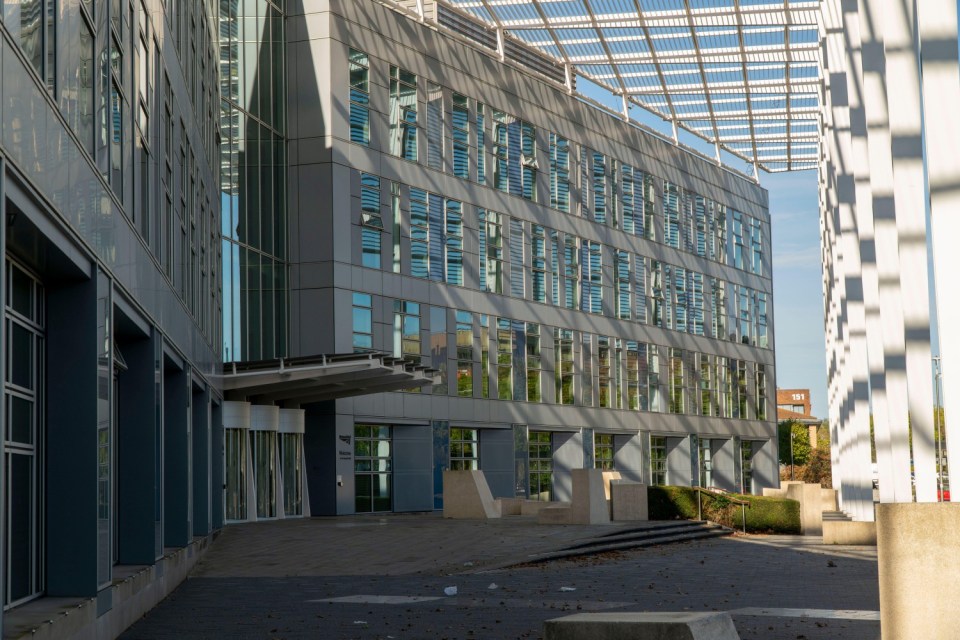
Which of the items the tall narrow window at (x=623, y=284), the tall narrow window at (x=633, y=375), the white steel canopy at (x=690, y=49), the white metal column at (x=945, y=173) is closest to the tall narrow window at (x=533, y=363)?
the tall narrow window at (x=623, y=284)

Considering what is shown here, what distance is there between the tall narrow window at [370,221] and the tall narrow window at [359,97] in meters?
1.45

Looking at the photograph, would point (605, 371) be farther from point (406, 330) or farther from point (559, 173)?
point (406, 330)

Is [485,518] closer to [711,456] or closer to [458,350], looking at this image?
[458,350]

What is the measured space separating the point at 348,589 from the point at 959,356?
10.1 metres

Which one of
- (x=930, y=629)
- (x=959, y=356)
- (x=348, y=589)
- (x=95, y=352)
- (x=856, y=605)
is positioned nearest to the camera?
(x=930, y=629)

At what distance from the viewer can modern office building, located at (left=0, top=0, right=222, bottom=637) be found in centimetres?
917

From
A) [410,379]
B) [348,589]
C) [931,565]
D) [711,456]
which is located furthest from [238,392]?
[711,456]

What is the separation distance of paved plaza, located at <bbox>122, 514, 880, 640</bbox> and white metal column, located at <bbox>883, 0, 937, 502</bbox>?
2.00 meters

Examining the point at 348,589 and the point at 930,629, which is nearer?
the point at 930,629

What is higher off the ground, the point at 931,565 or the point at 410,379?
the point at 410,379

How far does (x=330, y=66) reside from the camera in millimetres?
42156

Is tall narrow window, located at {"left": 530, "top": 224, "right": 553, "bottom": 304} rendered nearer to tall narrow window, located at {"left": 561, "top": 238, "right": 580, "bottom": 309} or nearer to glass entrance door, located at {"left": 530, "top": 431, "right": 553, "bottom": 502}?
tall narrow window, located at {"left": 561, "top": 238, "right": 580, "bottom": 309}

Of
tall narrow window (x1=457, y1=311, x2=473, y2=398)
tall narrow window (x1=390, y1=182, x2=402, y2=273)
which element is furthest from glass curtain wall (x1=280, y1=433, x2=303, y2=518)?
tall narrow window (x1=457, y1=311, x2=473, y2=398)

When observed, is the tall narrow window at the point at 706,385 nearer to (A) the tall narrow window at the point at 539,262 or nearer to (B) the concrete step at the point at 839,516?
(A) the tall narrow window at the point at 539,262
